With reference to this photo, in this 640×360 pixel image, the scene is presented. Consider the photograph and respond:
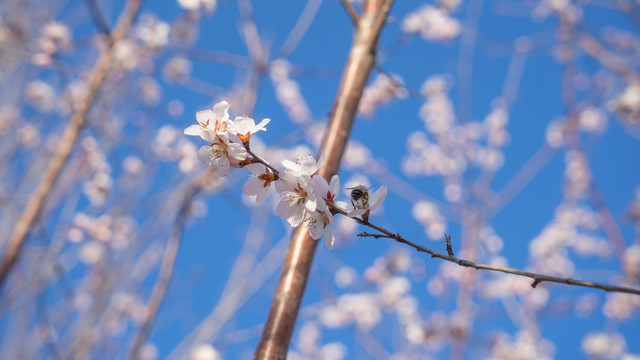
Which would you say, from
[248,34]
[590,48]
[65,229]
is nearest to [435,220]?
[590,48]

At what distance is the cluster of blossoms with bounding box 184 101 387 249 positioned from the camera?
94 centimetres

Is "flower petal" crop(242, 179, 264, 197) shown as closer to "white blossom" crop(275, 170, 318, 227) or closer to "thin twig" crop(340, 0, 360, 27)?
"white blossom" crop(275, 170, 318, 227)

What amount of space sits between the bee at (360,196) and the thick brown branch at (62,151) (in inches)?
91.8

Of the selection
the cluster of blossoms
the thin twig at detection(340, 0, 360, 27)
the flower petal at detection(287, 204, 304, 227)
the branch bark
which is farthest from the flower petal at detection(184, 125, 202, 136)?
the thin twig at detection(340, 0, 360, 27)

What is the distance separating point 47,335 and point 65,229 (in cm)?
126

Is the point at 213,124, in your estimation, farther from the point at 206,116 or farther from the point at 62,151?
the point at 62,151

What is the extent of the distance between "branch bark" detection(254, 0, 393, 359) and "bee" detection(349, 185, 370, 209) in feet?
1.05

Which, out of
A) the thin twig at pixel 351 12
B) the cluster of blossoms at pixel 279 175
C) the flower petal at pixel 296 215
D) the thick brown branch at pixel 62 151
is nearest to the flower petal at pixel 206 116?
the cluster of blossoms at pixel 279 175

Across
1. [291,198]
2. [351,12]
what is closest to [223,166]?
[291,198]

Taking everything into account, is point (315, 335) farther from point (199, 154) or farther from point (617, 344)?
point (199, 154)

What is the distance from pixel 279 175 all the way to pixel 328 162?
15.5 inches

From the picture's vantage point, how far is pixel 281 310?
3.65 ft

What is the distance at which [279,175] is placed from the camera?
956 mm

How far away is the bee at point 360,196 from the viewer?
0.93 meters
